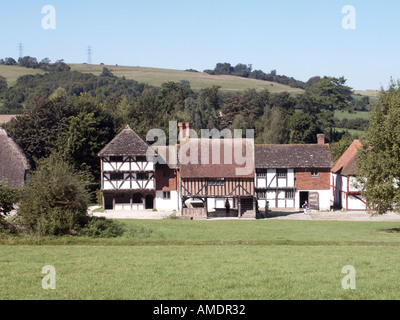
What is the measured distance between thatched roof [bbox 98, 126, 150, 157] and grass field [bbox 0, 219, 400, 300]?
22173 millimetres

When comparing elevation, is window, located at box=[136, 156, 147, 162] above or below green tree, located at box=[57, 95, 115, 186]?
below

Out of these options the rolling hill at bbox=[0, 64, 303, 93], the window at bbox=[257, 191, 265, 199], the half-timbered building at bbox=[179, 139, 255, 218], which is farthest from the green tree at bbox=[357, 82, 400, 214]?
the rolling hill at bbox=[0, 64, 303, 93]

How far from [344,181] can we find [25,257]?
32522mm

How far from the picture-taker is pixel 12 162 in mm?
42156

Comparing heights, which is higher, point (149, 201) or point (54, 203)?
point (54, 203)

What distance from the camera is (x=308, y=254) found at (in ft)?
51.1

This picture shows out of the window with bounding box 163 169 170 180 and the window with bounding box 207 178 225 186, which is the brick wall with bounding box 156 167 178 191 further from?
the window with bounding box 207 178 225 186

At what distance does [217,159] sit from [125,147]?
9.18 meters

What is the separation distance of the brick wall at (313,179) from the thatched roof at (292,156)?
1.83 feet

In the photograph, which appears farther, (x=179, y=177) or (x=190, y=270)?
(x=179, y=177)

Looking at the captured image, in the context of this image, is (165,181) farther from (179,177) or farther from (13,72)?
(13,72)

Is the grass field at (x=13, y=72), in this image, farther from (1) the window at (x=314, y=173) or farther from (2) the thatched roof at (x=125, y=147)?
(1) the window at (x=314, y=173)

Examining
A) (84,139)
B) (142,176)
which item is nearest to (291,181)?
(142,176)

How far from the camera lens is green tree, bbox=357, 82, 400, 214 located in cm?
2469
